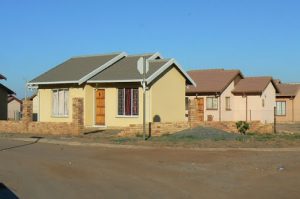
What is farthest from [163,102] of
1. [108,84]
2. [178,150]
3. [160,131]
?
[178,150]

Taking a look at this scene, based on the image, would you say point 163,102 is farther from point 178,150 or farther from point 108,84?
point 178,150

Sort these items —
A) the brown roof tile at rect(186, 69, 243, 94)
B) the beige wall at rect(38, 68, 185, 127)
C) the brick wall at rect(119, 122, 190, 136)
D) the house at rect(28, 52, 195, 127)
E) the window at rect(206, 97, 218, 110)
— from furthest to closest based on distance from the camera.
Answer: the window at rect(206, 97, 218, 110)
the brown roof tile at rect(186, 69, 243, 94)
the house at rect(28, 52, 195, 127)
the beige wall at rect(38, 68, 185, 127)
the brick wall at rect(119, 122, 190, 136)

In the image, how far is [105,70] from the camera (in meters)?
30.8

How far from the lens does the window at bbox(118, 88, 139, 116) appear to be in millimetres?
28453

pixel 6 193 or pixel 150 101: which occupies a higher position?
pixel 150 101

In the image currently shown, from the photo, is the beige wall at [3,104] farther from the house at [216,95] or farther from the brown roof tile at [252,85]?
the brown roof tile at [252,85]

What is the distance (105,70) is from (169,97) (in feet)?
13.8

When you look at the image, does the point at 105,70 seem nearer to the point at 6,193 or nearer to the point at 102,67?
the point at 102,67

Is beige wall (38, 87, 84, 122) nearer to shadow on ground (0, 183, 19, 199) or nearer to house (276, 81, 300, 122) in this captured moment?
shadow on ground (0, 183, 19, 199)

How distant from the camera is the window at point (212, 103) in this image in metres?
41.7

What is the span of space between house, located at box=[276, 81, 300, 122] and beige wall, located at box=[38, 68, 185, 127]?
69.0ft

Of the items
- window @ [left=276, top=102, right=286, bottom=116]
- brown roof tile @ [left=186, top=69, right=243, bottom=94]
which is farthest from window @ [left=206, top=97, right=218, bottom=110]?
window @ [left=276, top=102, right=286, bottom=116]

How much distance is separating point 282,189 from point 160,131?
13.4m

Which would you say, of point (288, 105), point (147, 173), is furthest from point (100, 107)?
point (288, 105)
